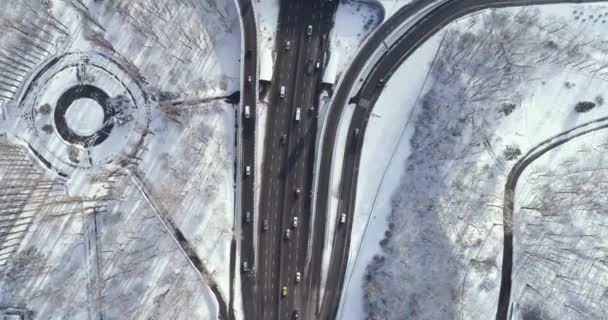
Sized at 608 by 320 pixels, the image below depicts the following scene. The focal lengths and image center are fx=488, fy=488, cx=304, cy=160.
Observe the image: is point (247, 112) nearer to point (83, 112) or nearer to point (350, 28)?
point (350, 28)

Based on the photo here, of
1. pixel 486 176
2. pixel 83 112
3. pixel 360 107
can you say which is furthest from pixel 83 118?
pixel 486 176

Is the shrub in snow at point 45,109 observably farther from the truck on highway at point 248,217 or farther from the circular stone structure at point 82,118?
the truck on highway at point 248,217

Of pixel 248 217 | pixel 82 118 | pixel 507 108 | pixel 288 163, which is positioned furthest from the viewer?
pixel 507 108

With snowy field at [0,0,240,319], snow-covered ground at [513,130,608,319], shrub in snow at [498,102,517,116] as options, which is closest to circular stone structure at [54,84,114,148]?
snowy field at [0,0,240,319]

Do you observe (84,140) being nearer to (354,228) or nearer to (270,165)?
(270,165)

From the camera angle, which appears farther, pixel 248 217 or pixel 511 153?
pixel 511 153

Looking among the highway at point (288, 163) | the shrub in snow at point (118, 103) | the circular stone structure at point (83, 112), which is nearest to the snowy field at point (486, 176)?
the highway at point (288, 163)

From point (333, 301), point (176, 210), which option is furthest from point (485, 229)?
point (176, 210)
